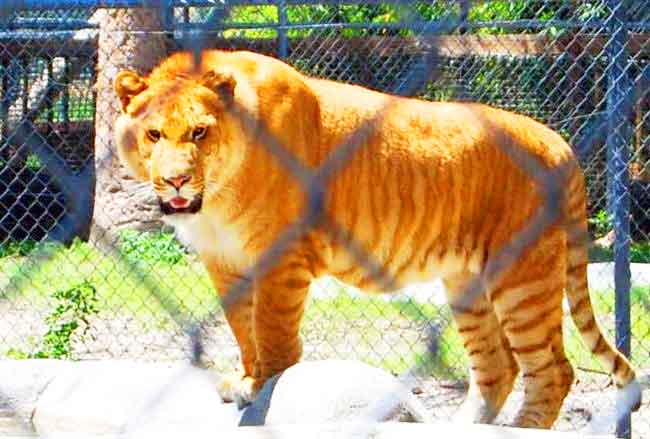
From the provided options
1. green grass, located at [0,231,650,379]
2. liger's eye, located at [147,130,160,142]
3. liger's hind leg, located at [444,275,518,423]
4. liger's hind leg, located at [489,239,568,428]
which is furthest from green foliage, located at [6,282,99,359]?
liger's eye, located at [147,130,160,142]

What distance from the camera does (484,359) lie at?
4215 mm

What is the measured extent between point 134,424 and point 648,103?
479 centimetres

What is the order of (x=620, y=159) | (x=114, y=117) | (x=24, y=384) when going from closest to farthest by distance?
(x=24, y=384) < (x=620, y=159) < (x=114, y=117)

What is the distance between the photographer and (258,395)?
3.49 metres

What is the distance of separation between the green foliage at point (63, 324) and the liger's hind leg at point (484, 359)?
1607 millimetres

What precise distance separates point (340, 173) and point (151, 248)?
10.8 feet

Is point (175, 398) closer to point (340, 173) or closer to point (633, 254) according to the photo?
point (340, 173)

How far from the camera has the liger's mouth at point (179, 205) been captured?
3.23 m

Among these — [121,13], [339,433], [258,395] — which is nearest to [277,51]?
[121,13]

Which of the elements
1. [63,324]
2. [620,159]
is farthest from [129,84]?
[63,324]

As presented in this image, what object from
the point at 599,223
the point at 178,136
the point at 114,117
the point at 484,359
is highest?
the point at 178,136

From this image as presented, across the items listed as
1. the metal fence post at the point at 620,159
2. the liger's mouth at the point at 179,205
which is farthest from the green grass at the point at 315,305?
the liger's mouth at the point at 179,205

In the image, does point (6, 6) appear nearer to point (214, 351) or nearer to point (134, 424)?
point (134, 424)

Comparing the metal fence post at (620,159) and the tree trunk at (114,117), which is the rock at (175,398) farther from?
the tree trunk at (114,117)
